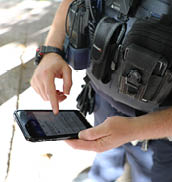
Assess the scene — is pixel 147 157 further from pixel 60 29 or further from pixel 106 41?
pixel 60 29

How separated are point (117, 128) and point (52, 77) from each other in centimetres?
32

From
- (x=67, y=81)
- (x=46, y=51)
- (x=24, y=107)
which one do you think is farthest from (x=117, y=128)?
(x=24, y=107)

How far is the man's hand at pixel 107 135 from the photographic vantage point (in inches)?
31.8

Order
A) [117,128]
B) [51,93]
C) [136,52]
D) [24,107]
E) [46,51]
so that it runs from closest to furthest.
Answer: [136,52]
[117,128]
[51,93]
[46,51]
[24,107]

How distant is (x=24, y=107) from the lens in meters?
2.03

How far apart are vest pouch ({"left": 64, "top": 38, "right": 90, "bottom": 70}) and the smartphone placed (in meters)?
0.21

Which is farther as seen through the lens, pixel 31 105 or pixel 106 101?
pixel 31 105

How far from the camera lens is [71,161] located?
5.72 ft

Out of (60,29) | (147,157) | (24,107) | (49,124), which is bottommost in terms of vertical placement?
(24,107)

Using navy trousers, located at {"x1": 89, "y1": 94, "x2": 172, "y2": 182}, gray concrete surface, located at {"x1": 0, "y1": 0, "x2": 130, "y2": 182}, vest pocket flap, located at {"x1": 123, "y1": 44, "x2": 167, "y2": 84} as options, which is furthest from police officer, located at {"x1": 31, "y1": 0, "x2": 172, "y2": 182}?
gray concrete surface, located at {"x1": 0, "y1": 0, "x2": 130, "y2": 182}

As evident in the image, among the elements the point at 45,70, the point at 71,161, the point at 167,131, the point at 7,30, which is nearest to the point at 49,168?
the point at 71,161

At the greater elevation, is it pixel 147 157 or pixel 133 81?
pixel 133 81

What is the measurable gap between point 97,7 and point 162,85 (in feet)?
1.21

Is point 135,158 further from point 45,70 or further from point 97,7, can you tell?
point 97,7
